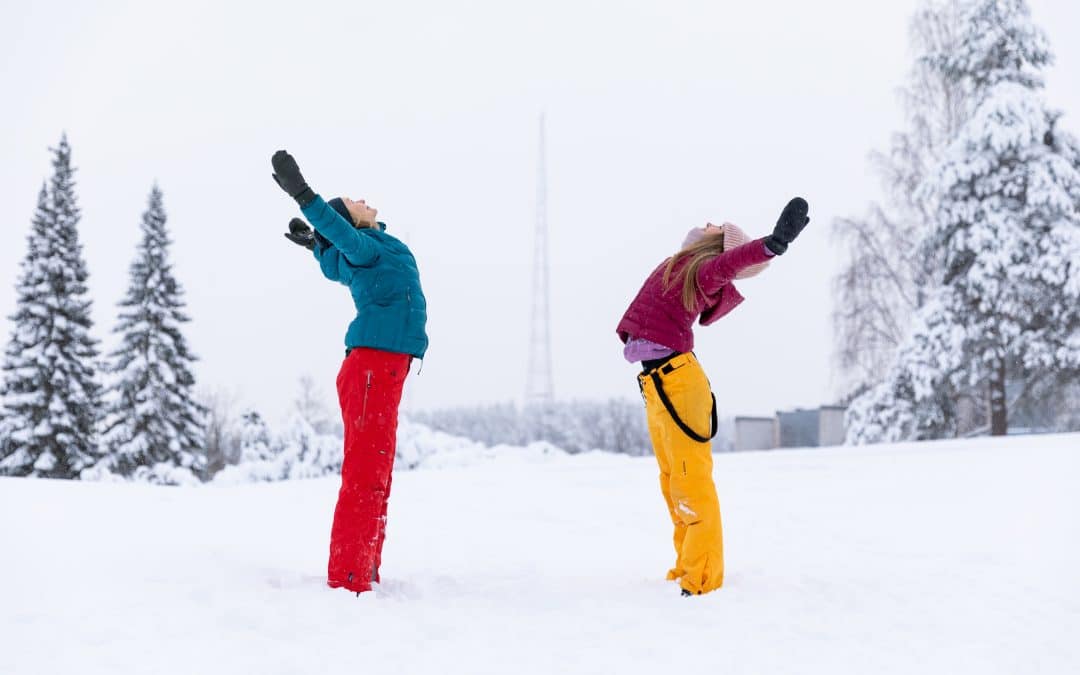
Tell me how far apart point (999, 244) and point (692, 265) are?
46.7 feet

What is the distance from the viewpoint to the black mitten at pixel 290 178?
3.65m

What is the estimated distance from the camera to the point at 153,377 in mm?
23078

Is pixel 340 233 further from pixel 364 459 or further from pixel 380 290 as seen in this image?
pixel 364 459

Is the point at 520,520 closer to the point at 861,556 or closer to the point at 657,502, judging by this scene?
the point at 657,502

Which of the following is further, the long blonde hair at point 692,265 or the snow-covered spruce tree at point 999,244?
the snow-covered spruce tree at point 999,244

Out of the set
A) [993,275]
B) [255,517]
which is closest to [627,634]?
[255,517]

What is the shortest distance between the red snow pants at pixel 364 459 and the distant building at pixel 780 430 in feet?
71.3

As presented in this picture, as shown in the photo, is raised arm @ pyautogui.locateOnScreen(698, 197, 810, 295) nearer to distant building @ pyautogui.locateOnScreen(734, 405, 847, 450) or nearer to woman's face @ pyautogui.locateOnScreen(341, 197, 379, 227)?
woman's face @ pyautogui.locateOnScreen(341, 197, 379, 227)

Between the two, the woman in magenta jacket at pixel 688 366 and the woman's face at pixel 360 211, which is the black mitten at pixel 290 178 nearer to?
the woman's face at pixel 360 211

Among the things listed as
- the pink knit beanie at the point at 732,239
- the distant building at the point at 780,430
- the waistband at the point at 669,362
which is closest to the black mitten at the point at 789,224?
the pink knit beanie at the point at 732,239

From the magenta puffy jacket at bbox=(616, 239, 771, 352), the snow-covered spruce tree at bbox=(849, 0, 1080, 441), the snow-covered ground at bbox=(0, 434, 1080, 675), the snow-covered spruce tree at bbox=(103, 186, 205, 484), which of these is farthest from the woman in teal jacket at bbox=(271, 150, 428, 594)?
the snow-covered spruce tree at bbox=(103, 186, 205, 484)

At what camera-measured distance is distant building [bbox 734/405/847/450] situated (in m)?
25.2

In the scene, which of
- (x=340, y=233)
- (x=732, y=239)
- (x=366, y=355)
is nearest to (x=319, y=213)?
(x=340, y=233)

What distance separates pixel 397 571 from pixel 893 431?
49.8ft
